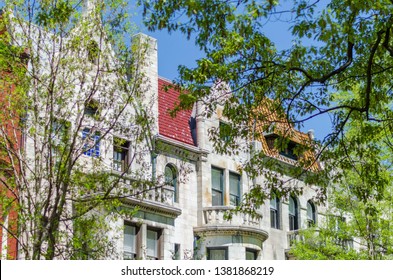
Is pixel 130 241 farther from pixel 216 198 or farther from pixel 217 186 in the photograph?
pixel 217 186

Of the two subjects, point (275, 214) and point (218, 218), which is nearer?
point (218, 218)

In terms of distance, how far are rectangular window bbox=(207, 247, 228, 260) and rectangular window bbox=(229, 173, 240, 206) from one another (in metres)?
2.67

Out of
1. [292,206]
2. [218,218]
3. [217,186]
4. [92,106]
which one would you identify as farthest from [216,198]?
[92,106]

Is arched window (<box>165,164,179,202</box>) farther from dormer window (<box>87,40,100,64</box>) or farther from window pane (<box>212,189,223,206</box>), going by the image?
dormer window (<box>87,40,100,64</box>)

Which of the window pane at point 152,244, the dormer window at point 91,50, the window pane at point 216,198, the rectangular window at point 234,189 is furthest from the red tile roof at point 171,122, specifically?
the dormer window at point 91,50

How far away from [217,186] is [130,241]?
22.2 feet

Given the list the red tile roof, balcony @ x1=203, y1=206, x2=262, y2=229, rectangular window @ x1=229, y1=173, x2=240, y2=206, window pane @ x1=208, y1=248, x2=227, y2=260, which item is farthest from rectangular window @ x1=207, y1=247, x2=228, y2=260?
the red tile roof

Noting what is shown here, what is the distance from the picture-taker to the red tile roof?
3566cm

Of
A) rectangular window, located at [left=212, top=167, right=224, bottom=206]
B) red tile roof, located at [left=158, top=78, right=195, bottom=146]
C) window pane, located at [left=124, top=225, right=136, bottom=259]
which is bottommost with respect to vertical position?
window pane, located at [left=124, top=225, right=136, bottom=259]

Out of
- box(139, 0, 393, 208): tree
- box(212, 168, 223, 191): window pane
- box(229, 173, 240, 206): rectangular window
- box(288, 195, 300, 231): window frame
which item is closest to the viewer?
box(139, 0, 393, 208): tree

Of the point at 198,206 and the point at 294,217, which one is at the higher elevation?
the point at 294,217

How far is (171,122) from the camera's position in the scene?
119 ft

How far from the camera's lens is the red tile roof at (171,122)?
35656mm

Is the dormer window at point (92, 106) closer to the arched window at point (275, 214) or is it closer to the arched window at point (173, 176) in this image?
the arched window at point (173, 176)
